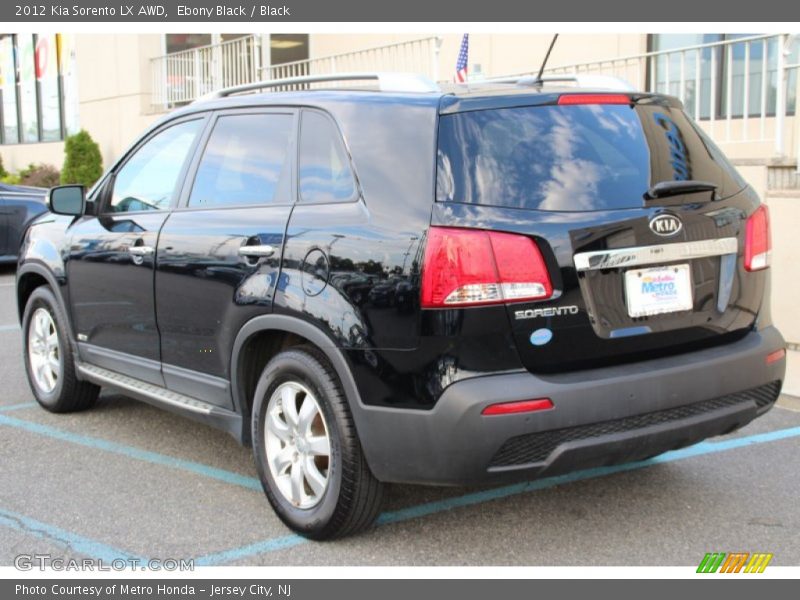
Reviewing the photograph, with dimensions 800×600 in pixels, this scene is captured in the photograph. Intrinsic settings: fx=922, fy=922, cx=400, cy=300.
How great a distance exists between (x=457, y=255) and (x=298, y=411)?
112 centimetres

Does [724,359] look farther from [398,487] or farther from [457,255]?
[398,487]

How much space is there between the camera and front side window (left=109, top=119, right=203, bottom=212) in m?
4.80

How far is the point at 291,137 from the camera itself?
4137 mm

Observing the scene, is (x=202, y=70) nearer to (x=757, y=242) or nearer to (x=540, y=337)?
(x=757, y=242)

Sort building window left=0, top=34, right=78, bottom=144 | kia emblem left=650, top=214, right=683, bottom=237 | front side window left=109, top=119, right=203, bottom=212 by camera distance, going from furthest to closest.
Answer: building window left=0, top=34, right=78, bottom=144 → front side window left=109, top=119, right=203, bottom=212 → kia emblem left=650, top=214, right=683, bottom=237

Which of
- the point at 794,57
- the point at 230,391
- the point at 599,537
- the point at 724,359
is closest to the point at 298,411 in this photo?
the point at 230,391

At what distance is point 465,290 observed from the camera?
326cm

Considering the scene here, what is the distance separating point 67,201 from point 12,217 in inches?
301

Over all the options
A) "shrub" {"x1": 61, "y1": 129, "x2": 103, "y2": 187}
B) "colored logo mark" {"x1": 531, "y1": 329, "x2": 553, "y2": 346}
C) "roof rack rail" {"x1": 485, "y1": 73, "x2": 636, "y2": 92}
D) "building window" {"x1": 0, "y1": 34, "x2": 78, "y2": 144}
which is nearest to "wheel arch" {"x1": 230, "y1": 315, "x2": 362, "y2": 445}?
"colored logo mark" {"x1": 531, "y1": 329, "x2": 553, "y2": 346}

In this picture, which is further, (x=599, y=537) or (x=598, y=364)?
(x=599, y=537)

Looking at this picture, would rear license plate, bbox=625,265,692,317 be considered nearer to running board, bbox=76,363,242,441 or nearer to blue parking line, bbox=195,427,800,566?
blue parking line, bbox=195,427,800,566

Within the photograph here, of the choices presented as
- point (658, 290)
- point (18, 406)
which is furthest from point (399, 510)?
point (18, 406)

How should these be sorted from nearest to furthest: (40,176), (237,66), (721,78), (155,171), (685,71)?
(155,171) < (721,78) < (685,71) < (237,66) < (40,176)
